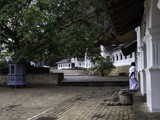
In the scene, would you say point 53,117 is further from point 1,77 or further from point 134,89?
point 1,77

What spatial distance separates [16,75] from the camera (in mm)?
26609

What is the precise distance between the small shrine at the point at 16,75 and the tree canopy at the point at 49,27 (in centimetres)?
110

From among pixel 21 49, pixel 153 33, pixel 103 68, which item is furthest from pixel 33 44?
pixel 103 68

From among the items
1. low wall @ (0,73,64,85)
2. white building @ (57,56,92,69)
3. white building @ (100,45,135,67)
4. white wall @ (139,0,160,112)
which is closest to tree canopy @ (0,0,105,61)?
low wall @ (0,73,64,85)

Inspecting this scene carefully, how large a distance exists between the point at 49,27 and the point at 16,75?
5.14 meters

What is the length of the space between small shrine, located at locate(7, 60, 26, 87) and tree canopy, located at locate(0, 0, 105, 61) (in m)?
1.10

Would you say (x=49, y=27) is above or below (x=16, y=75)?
above

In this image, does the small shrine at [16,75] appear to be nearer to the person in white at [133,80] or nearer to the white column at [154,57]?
the person in white at [133,80]

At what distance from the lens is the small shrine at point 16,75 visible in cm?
2655

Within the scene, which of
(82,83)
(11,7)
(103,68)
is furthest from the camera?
(103,68)

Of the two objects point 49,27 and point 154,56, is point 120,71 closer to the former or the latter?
point 49,27

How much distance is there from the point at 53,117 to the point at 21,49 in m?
14.4

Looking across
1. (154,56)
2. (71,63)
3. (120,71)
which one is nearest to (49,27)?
(154,56)

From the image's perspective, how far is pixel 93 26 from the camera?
28.0 m
